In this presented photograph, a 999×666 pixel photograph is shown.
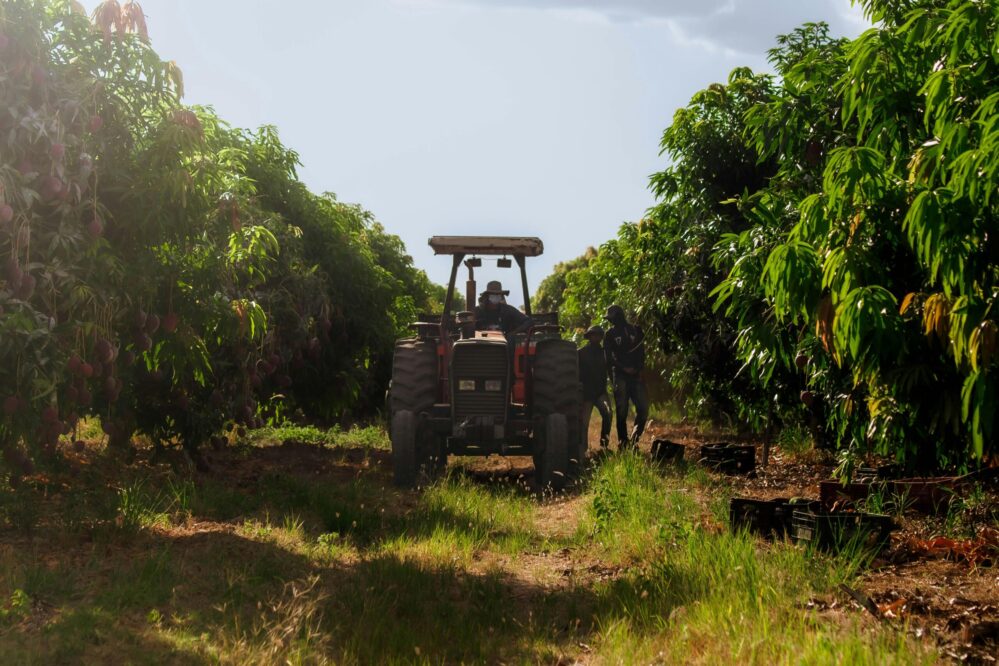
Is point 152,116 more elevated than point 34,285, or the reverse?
point 152,116

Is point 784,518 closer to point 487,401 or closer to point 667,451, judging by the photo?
point 487,401

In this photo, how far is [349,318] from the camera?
15.0 meters

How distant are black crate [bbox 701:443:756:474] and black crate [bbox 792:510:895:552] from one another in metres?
4.49

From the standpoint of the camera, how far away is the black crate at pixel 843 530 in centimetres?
616

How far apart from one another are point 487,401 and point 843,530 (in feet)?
16.7

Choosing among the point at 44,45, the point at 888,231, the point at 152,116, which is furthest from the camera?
the point at 152,116

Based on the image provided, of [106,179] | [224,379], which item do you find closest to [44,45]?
[106,179]

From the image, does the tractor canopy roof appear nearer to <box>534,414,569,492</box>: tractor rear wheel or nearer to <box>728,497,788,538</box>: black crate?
<box>534,414,569,492</box>: tractor rear wheel

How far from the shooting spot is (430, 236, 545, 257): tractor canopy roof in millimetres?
11523

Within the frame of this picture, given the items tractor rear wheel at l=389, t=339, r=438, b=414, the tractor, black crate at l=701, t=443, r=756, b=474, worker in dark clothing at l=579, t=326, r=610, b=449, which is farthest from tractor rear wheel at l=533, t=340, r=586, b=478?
worker in dark clothing at l=579, t=326, r=610, b=449

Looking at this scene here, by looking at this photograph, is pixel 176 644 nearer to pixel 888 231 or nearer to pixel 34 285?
pixel 34 285

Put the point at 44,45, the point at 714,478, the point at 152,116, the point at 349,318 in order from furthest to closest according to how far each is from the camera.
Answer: the point at 349,318, the point at 714,478, the point at 152,116, the point at 44,45

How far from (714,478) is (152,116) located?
6.05 metres

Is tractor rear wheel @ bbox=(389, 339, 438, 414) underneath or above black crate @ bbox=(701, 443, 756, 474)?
above
